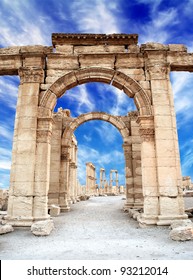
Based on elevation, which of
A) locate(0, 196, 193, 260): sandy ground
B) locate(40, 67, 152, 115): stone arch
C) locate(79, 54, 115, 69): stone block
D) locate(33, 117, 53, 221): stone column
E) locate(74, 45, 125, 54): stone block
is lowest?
locate(0, 196, 193, 260): sandy ground

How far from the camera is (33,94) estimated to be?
7926 mm

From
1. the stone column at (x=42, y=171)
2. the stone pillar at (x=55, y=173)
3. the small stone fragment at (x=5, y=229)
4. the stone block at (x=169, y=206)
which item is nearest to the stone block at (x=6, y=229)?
the small stone fragment at (x=5, y=229)

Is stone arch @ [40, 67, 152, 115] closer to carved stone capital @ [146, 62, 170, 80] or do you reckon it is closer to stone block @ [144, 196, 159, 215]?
carved stone capital @ [146, 62, 170, 80]

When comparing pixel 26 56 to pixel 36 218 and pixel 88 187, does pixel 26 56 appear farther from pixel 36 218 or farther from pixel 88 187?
pixel 88 187

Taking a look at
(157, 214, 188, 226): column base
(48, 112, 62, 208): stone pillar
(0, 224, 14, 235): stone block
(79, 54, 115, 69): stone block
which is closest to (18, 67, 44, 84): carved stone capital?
(79, 54, 115, 69): stone block

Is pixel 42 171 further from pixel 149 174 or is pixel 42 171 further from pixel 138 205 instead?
pixel 138 205

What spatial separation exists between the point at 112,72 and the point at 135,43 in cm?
181

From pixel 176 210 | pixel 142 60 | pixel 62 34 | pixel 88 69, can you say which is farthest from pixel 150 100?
pixel 62 34

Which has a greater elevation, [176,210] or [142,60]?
[142,60]

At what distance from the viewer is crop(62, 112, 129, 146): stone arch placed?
13540 mm

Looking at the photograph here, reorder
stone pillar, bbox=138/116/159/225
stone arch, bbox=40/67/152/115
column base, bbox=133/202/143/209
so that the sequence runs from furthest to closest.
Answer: column base, bbox=133/202/143/209, stone arch, bbox=40/67/152/115, stone pillar, bbox=138/116/159/225

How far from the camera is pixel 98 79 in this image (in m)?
8.45

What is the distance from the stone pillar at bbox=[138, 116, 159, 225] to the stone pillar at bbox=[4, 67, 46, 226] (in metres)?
3.73
